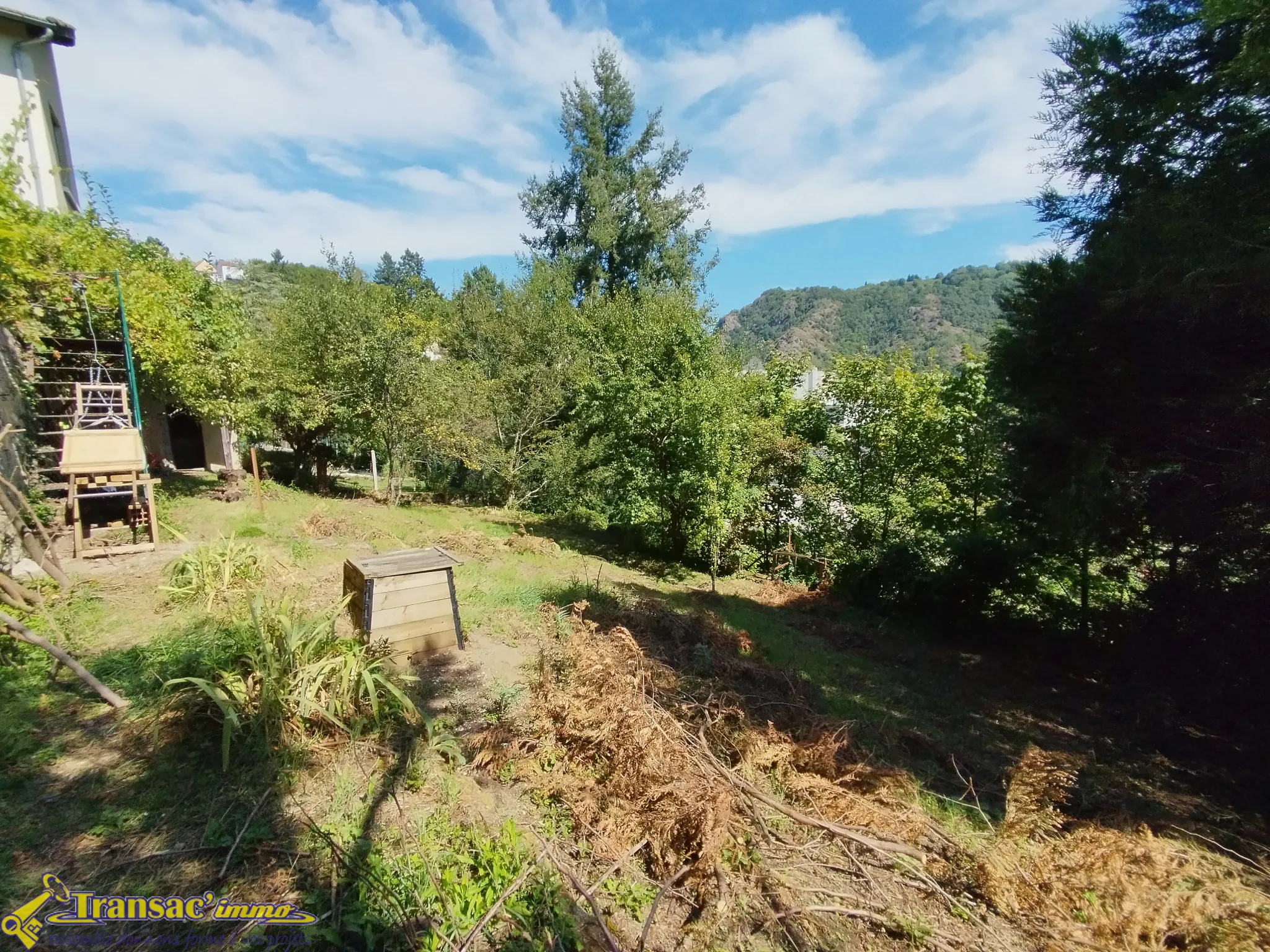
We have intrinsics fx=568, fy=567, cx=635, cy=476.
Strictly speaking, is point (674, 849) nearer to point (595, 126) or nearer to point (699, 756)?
point (699, 756)

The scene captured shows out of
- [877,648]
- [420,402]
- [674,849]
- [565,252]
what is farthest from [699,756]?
[565,252]

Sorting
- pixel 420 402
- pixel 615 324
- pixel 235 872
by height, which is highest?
pixel 615 324

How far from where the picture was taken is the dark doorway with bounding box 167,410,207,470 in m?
15.6

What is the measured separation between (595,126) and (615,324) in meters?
10.4

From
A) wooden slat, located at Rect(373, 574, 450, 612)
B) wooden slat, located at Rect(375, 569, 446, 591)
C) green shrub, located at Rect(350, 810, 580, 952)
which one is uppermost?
wooden slat, located at Rect(375, 569, 446, 591)

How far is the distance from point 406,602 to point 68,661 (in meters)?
1.96

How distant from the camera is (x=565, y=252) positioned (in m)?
22.0

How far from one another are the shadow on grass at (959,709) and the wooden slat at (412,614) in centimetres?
182

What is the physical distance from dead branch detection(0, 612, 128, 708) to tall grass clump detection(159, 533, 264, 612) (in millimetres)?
1600

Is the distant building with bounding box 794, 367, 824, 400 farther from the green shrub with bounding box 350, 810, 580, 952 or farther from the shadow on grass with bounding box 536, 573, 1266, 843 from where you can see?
the green shrub with bounding box 350, 810, 580, 952

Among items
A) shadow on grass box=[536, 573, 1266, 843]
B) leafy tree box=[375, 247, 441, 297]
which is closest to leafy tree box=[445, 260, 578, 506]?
shadow on grass box=[536, 573, 1266, 843]

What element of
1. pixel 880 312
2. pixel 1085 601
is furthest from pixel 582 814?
pixel 880 312

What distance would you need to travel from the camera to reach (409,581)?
15.3ft

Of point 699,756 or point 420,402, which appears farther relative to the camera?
point 420,402
